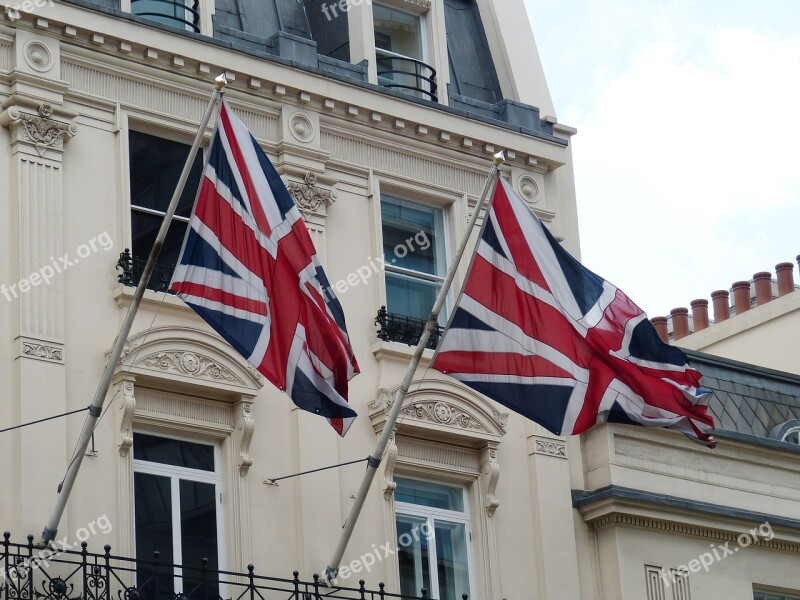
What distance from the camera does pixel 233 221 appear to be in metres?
19.9

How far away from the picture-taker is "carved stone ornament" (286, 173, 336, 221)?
23953 millimetres

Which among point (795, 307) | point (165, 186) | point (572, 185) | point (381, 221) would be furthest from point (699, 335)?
point (165, 186)

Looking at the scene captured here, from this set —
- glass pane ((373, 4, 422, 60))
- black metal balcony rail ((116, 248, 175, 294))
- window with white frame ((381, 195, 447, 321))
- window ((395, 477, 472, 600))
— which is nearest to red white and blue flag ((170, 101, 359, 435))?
black metal balcony rail ((116, 248, 175, 294))

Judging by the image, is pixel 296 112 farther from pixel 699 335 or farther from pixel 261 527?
pixel 699 335

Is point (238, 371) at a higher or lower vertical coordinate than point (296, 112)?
lower

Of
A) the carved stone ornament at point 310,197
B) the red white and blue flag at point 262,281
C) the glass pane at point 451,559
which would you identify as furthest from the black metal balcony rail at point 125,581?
the carved stone ornament at point 310,197

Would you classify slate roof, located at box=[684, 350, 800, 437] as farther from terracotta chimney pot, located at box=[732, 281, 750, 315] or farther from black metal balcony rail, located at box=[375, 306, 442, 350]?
terracotta chimney pot, located at box=[732, 281, 750, 315]

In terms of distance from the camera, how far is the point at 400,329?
24250 millimetres

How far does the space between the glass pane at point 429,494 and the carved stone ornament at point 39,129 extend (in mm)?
5803

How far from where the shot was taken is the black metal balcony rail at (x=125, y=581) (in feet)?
62.7

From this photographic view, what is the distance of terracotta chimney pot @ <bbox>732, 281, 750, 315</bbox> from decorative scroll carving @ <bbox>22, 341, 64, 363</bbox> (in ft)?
60.7

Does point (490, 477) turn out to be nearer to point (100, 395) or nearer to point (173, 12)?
point (100, 395)

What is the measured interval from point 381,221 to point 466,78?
3.24 m

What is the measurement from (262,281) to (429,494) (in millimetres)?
5164
